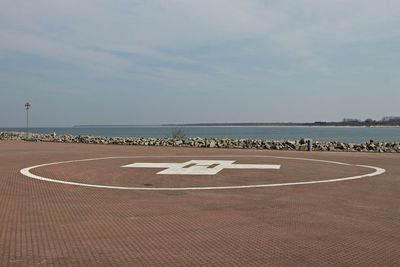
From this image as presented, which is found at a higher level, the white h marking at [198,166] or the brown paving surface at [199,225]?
the white h marking at [198,166]

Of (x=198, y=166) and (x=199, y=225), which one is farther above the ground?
(x=198, y=166)

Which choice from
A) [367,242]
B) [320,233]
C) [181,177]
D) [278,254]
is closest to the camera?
[278,254]

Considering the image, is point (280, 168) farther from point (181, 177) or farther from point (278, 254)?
point (278, 254)

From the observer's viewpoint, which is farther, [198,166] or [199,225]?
[198,166]

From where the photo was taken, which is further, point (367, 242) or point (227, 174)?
point (227, 174)

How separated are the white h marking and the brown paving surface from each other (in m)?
2.21

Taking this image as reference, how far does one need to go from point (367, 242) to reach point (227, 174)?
27.2 ft

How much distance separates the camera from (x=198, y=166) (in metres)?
17.0

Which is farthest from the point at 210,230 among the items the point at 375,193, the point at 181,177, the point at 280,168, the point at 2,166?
the point at 2,166

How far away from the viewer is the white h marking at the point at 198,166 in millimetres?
15462

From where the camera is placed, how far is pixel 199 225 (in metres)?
7.72

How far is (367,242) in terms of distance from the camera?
266 inches

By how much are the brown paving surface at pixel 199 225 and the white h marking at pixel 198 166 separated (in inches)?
86.8

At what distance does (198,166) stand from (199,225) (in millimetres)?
9302
